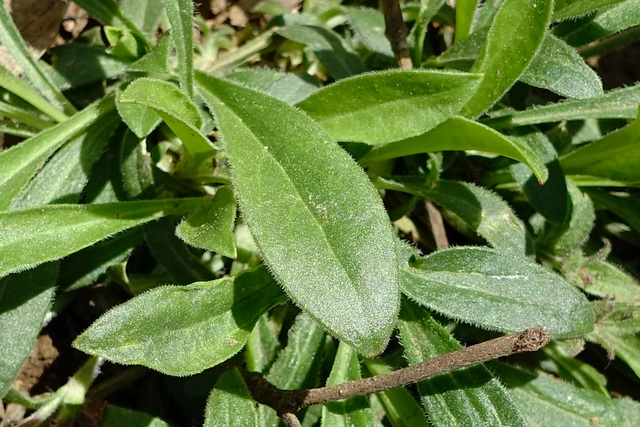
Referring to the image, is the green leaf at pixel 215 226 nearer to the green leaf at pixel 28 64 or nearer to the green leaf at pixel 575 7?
the green leaf at pixel 28 64

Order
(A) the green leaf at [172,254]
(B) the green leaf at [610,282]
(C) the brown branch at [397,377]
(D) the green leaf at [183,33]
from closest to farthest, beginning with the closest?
(C) the brown branch at [397,377]
(D) the green leaf at [183,33]
(A) the green leaf at [172,254]
(B) the green leaf at [610,282]

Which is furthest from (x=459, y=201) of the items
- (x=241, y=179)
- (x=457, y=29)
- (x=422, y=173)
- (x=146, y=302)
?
(x=146, y=302)

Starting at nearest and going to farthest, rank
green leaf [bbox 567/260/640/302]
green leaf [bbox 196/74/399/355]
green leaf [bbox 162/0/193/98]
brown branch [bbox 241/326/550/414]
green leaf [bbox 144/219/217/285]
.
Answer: green leaf [bbox 196/74/399/355] → brown branch [bbox 241/326/550/414] → green leaf [bbox 162/0/193/98] → green leaf [bbox 144/219/217/285] → green leaf [bbox 567/260/640/302]

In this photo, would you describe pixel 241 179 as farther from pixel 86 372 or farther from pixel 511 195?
pixel 511 195

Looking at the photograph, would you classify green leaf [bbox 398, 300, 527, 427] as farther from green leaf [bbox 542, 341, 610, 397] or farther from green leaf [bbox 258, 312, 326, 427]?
green leaf [bbox 542, 341, 610, 397]

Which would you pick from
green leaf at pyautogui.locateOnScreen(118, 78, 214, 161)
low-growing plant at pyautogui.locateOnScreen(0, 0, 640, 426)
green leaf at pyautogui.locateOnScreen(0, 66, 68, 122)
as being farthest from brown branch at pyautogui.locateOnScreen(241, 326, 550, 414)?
green leaf at pyautogui.locateOnScreen(0, 66, 68, 122)

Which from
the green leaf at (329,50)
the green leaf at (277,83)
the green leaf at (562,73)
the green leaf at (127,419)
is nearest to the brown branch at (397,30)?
the green leaf at (329,50)
